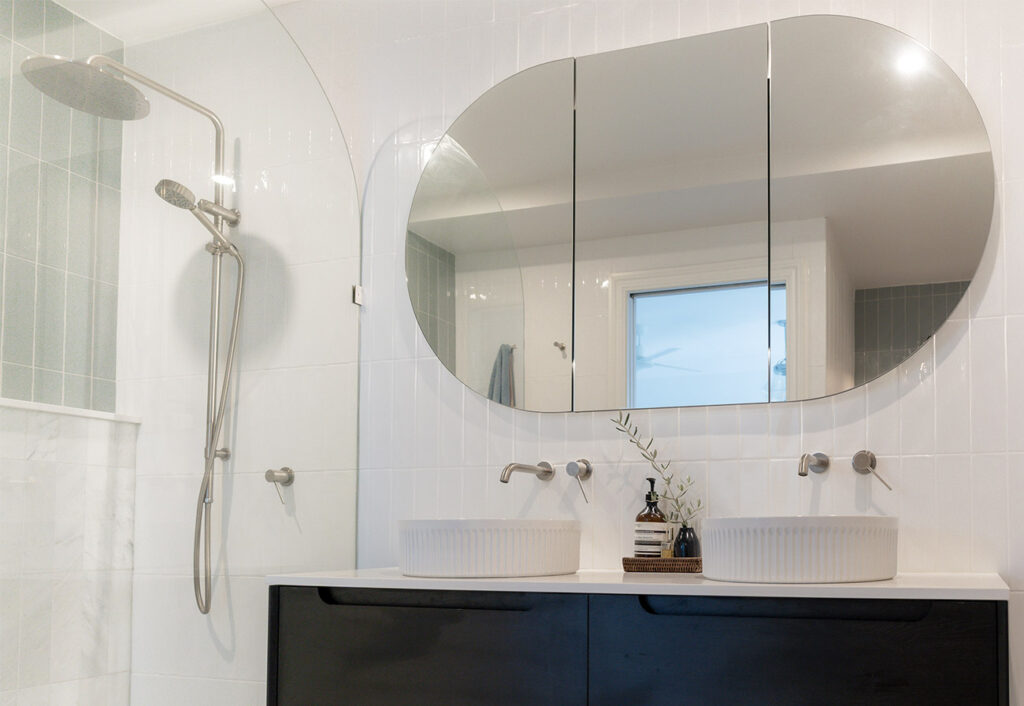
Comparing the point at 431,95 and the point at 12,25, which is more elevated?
the point at 431,95

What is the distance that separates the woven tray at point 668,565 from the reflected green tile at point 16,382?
3.64ft

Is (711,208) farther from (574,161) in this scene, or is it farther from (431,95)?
(431,95)

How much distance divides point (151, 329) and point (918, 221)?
1442 mm

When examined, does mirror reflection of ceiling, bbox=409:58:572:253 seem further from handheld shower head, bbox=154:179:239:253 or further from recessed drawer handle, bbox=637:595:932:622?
recessed drawer handle, bbox=637:595:932:622

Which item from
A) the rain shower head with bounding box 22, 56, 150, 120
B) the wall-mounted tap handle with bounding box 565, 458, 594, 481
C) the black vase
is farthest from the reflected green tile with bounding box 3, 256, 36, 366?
the black vase

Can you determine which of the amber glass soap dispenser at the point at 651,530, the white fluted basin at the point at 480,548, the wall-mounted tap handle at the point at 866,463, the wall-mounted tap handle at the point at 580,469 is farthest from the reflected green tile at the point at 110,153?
the wall-mounted tap handle at the point at 866,463

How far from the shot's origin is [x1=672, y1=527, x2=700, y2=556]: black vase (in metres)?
2.01

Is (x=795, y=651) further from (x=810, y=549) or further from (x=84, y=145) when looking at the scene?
(x=84, y=145)

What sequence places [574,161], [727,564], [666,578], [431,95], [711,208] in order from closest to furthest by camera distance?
1. [727,564]
2. [666,578]
3. [711,208]
4. [574,161]
5. [431,95]

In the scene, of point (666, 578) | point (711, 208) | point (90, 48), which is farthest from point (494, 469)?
point (90, 48)

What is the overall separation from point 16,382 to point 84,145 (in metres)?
0.41

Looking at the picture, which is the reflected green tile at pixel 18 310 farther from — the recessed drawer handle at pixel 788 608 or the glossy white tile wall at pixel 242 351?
the recessed drawer handle at pixel 788 608

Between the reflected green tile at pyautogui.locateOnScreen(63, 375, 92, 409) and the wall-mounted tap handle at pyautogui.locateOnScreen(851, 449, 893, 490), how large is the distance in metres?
1.38

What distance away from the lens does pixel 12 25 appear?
1.59 metres
